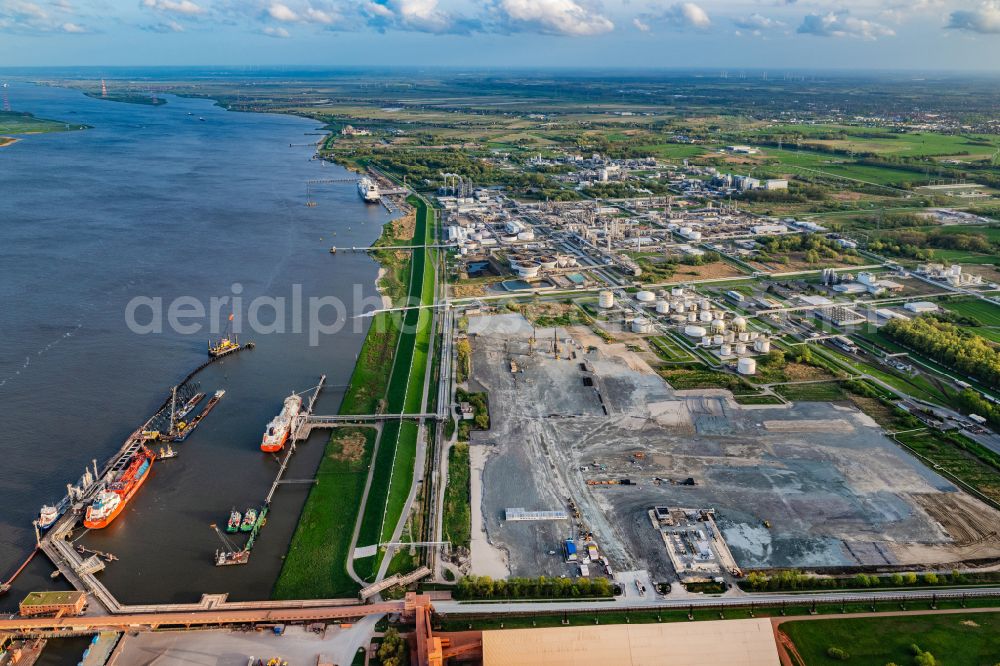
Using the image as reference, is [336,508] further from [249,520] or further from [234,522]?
[234,522]

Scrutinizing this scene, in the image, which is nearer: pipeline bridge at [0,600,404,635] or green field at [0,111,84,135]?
pipeline bridge at [0,600,404,635]

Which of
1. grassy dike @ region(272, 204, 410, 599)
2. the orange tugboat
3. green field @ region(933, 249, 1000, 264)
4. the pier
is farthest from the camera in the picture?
green field @ region(933, 249, 1000, 264)

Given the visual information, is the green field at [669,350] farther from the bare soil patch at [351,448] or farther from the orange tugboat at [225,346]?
the orange tugboat at [225,346]

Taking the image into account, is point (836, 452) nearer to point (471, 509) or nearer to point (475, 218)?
point (471, 509)

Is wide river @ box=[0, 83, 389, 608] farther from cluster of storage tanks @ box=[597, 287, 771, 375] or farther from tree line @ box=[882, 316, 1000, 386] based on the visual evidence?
tree line @ box=[882, 316, 1000, 386]

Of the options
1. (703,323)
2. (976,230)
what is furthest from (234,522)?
(976,230)

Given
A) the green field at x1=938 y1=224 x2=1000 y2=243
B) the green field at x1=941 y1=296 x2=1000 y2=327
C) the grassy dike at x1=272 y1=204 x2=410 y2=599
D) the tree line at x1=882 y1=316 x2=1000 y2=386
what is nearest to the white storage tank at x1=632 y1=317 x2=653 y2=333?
the tree line at x1=882 y1=316 x2=1000 y2=386

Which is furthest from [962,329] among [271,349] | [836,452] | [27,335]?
[27,335]
